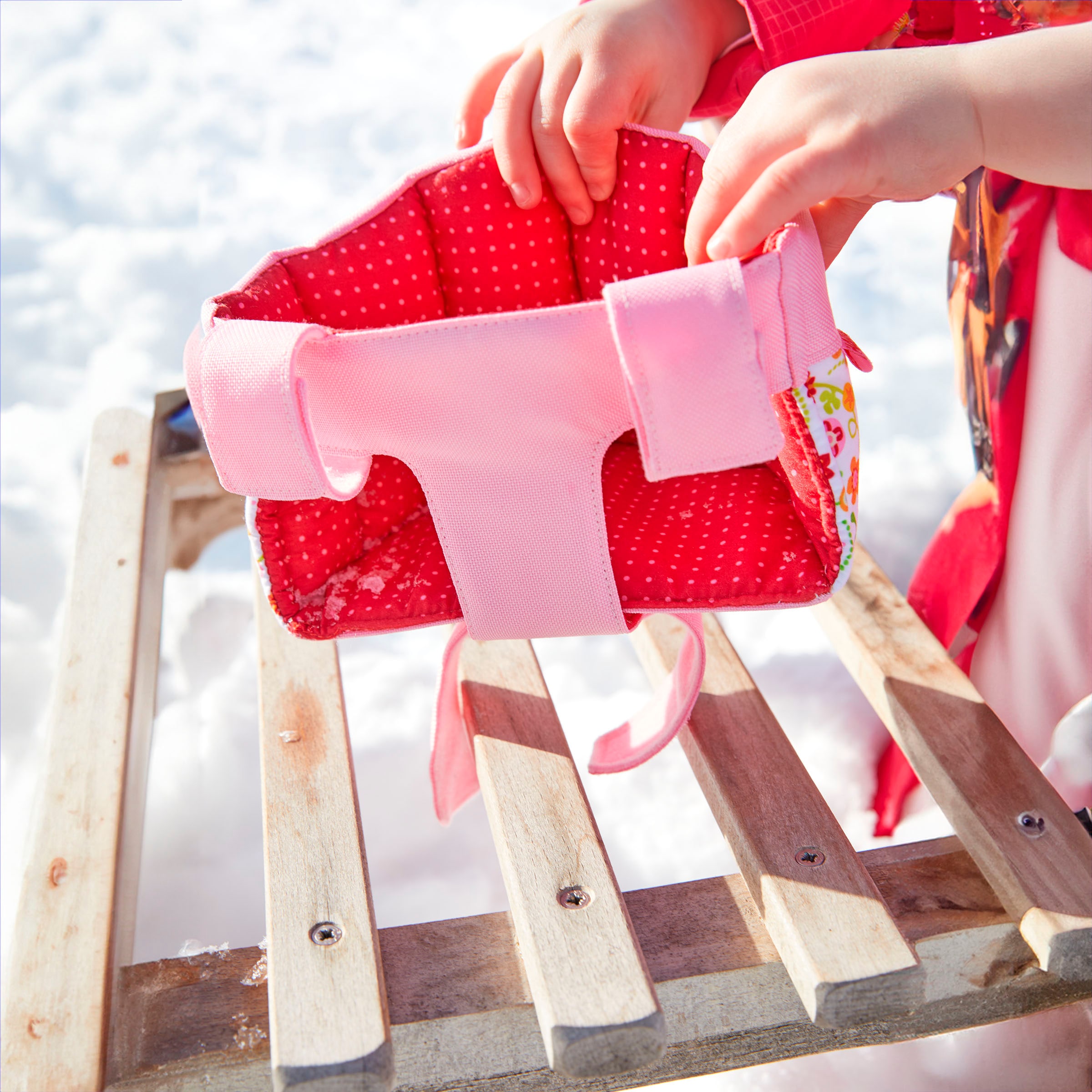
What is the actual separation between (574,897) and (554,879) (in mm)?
16

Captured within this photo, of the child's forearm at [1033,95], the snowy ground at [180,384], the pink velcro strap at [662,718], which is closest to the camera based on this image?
the child's forearm at [1033,95]

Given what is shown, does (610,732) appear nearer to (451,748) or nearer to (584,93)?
(451,748)

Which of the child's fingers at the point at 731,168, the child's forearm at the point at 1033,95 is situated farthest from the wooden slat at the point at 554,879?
the child's forearm at the point at 1033,95

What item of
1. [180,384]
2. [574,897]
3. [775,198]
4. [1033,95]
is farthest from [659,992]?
[180,384]

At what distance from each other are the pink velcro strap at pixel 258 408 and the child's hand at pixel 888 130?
0.21 meters

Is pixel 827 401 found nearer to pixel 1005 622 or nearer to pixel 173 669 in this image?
pixel 1005 622

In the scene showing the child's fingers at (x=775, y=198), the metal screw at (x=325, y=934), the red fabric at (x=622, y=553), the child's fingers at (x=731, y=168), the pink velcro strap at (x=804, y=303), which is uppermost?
the child's fingers at (x=731, y=168)

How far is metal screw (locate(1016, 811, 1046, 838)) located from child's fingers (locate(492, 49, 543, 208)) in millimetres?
476

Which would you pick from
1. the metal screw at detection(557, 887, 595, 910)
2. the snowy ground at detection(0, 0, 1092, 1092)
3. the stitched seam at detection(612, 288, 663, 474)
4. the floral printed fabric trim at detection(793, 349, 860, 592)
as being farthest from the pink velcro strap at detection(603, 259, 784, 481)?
the snowy ground at detection(0, 0, 1092, 1092)

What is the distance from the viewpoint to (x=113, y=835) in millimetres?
661

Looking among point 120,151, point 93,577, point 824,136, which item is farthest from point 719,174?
point 120,151

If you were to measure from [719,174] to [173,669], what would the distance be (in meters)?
0.80

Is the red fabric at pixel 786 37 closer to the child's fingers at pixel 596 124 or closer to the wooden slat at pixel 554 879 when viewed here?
the child's fingers at pixel 596 124

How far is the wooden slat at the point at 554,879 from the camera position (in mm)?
507
